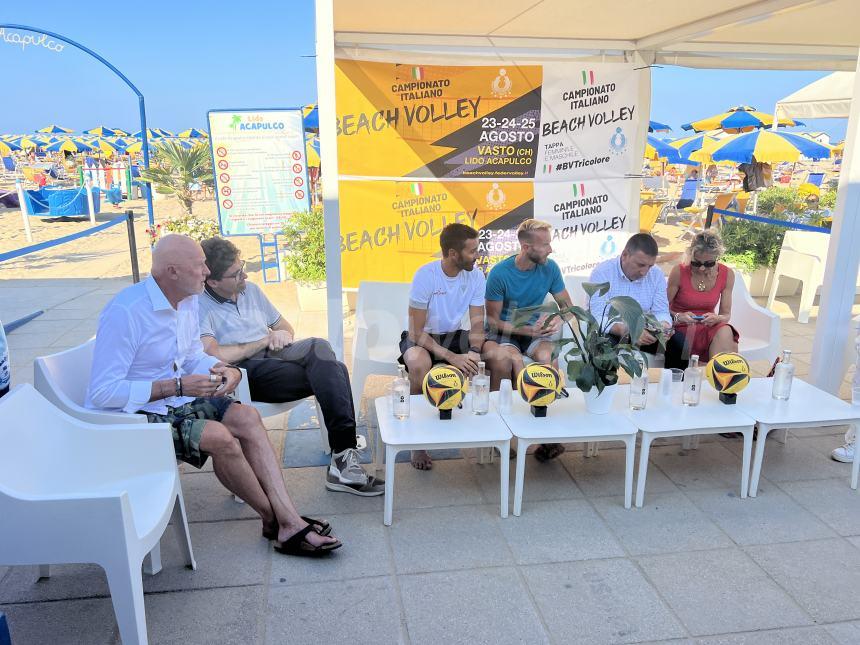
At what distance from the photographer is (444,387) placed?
271 cm

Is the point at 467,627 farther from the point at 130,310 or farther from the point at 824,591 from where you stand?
the point at 130,310

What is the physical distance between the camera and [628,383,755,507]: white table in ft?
9.11

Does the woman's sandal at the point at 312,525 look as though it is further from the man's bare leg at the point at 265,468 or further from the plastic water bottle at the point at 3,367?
the plastic water bottle at the point at 3,367

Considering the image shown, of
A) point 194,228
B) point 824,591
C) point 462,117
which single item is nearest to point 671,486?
point 824,591

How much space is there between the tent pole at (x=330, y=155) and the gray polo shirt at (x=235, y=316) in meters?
0.41

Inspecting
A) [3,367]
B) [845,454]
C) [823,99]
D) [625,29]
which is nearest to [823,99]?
[823,99]

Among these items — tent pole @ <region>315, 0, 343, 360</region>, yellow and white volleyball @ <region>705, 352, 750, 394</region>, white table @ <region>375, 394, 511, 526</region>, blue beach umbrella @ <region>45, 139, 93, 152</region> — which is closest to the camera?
white table @ <region>375, 394, 511, 526</region>

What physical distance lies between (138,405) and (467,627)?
1410 millimetres

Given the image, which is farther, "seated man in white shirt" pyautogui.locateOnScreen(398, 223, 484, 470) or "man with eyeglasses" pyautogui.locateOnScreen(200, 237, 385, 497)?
"seated man in white shirt" pyautogui.locateOnScreen(398, 223, 484, 470)

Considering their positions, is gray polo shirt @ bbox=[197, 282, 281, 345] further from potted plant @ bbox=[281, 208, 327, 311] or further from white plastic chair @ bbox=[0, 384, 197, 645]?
potted plant @ bbox=[281, 208, 327, 311]

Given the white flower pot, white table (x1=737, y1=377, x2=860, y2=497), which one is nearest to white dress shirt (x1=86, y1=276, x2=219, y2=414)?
the white flower pot

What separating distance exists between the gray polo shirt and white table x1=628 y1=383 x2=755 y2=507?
175cm

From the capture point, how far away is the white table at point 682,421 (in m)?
2.78

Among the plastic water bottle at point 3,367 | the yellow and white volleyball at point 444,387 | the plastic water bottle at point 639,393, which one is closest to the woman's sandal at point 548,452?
the plastic water bottle at point 639,393
